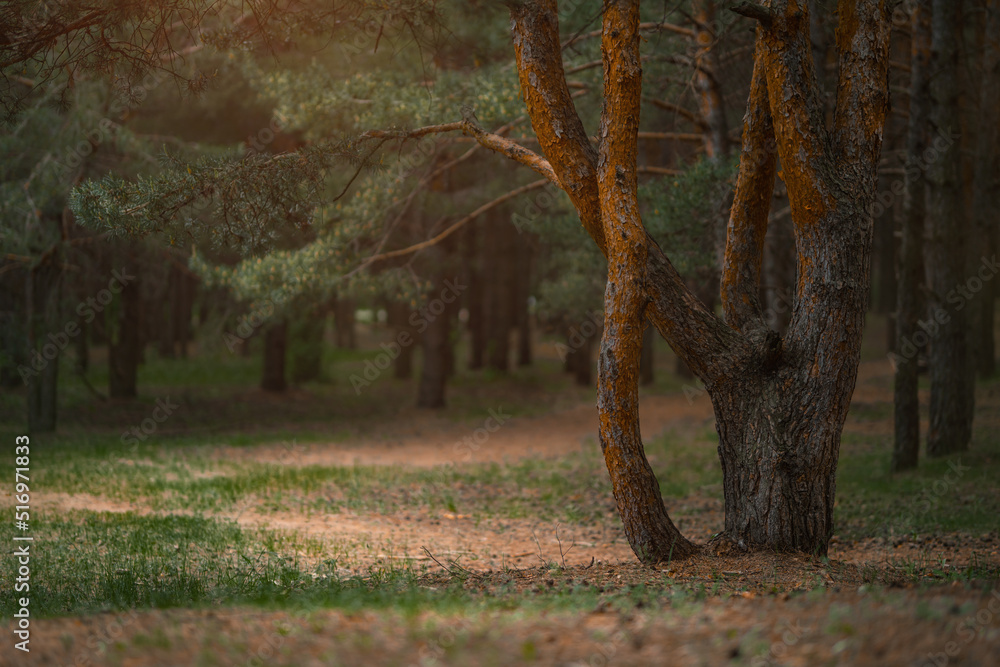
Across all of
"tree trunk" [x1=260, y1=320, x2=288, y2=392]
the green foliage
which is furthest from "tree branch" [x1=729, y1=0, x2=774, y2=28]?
"tree trunk" [x1=260, y1=320, x2=288, y2=392]

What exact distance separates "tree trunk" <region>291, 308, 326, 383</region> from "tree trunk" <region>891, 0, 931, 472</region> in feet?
54.0

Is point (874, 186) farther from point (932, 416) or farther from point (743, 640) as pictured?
point (932, 416)

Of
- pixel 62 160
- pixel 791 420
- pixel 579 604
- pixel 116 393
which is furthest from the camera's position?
pixel 116 393

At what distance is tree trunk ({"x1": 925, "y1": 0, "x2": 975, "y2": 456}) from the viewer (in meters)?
10.0

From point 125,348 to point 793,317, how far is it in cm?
1701

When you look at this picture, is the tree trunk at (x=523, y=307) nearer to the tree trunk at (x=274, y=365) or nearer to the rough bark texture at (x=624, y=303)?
the tree trunk at (x=274, y=365)

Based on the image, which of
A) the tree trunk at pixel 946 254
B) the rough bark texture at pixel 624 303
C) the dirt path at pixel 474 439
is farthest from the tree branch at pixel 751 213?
the dirt path at pixel 474 439

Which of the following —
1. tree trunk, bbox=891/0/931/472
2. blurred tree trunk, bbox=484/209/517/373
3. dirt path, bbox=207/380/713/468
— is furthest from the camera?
blurred tree trunk, bbox=484/209/517/373

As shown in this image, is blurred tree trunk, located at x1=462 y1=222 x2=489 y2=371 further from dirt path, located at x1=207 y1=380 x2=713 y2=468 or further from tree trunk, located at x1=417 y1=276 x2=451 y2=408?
dirt path, located at x1=207 y1=380 x2=713 y2=468

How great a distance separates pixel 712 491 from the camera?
10602 mm

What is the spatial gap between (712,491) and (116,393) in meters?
14.7

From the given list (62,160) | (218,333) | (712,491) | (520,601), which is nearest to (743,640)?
(520,601)

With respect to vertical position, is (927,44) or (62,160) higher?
(927,44)

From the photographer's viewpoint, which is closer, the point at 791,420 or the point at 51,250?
the point at 791,420
